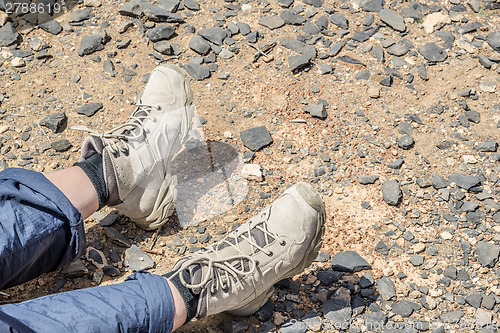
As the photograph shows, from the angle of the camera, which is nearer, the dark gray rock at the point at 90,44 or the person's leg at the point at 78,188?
the person's leg at the point at 78,188

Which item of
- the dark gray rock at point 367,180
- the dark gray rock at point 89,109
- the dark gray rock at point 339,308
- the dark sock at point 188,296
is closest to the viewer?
the dark sock at point 188,296

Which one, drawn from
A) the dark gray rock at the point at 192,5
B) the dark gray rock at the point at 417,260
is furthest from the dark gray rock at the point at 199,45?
the dark gray rock at the point at 417,260

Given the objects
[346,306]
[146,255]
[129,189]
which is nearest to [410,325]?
[346,306]

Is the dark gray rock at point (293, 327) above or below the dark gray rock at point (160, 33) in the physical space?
below

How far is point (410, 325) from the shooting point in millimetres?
2602

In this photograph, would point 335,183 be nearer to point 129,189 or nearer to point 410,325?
point 410,325

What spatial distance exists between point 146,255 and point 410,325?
57.9 inches

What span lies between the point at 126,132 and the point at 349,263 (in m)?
1.50

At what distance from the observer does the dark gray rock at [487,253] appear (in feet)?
9.27

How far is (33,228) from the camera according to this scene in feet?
7.54

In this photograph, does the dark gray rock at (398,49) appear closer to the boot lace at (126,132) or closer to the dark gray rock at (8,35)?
the boot lace at (126,132)

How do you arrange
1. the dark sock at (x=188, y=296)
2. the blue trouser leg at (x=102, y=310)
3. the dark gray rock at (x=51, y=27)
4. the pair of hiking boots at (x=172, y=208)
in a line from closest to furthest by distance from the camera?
the blue trouser leg at (x=102, y=310)
the dark sock at (x=188, y=296)
the pair of hiking boots at (x=172, y=208)
the dark gray rock at (x=51, y=27)

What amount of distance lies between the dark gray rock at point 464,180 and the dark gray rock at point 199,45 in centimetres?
202

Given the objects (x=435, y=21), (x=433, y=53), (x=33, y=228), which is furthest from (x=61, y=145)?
(x=435, y=21)
